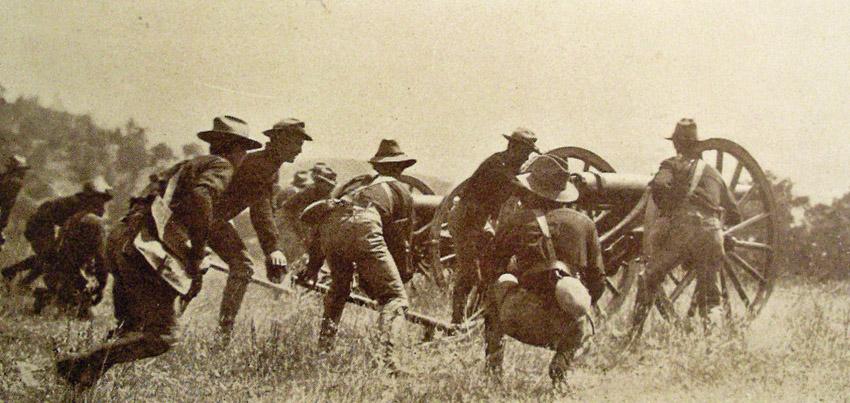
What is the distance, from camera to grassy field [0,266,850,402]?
3.80m

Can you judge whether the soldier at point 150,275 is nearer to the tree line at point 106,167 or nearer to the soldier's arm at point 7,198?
the tree line at point 106,167

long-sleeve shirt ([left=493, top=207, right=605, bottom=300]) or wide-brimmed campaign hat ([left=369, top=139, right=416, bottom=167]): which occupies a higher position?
wide-brimmed campaign hat ([left=369, top=139, right=416, bottom=167])

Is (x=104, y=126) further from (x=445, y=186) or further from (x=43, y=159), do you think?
(x=445, y=186)

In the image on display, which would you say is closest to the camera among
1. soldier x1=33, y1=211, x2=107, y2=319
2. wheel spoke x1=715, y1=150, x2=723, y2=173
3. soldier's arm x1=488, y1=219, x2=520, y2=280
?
soldier's arm x1=488, y1=219, x2=520, y2=280

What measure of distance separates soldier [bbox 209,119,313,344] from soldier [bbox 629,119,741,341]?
116 inches

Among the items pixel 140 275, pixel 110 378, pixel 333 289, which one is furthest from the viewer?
pixel 333 289

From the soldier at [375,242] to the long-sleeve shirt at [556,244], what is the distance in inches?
31.4

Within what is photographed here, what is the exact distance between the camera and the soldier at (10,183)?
5.98 metres

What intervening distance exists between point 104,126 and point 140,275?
2.54m

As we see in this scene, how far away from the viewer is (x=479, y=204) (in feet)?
17.2

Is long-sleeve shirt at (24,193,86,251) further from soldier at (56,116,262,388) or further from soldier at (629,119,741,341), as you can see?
soldier at (629,119,741,341)

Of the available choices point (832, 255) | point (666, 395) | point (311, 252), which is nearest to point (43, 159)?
point (311, 252)

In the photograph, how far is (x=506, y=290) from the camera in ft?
12.7

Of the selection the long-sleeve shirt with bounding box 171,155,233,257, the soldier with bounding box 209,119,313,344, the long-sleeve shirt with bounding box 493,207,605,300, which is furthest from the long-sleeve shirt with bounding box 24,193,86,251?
the long-sleeve shirt with bounding box 493,207,605,300
